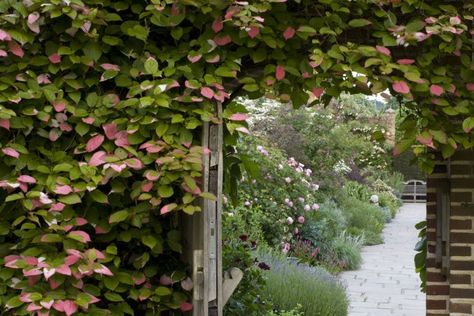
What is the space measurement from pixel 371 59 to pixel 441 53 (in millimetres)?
400

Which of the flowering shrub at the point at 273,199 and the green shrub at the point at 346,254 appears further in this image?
the green shrub at the point at 346,254

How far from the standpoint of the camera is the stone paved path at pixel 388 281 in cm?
848

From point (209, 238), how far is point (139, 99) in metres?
0.67

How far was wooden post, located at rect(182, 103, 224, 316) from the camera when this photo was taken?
347cm

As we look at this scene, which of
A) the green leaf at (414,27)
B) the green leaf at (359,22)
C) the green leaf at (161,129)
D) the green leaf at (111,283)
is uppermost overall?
the green leaf at (359,22)

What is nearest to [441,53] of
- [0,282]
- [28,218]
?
[28,218]

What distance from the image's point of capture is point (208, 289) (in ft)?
11.4

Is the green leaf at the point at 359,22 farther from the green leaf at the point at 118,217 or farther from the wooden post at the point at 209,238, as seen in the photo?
the green leaf at the point at 118,217

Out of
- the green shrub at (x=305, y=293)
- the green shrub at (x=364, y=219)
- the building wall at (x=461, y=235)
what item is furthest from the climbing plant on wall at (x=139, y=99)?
the green shrub at (x=364, y=219)

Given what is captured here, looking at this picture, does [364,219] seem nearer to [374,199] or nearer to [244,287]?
[374,199]

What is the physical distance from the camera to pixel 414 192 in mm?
19297

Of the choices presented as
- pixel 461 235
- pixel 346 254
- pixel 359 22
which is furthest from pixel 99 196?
pixel 346 254

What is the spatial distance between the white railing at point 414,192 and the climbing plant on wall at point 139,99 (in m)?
16.0

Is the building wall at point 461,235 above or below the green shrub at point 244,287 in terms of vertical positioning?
above
